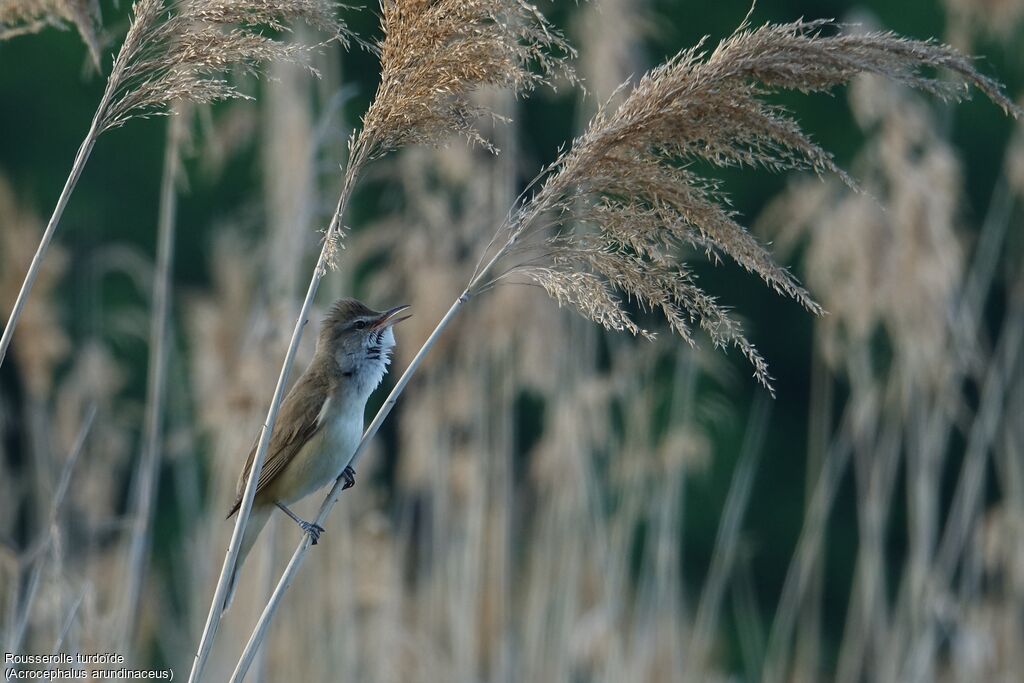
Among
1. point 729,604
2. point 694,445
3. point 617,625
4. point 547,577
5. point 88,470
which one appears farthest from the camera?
point 729,604

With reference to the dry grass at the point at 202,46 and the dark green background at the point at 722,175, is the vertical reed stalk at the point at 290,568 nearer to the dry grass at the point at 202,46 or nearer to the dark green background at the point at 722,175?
the dry grass at the point at 202,46

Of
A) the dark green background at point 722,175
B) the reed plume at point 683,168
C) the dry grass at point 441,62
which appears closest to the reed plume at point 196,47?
the dry grass at point 441,62

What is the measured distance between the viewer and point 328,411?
3.20m

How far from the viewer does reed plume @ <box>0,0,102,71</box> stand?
2309 mm

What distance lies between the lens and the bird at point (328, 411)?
314 cm

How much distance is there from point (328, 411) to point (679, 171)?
1.43 m

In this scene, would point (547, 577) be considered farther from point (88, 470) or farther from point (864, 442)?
point (88, 470)

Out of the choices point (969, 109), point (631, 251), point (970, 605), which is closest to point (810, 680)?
point (970, 605)

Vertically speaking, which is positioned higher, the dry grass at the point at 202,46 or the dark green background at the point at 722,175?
the dark green background at the point at 722,175

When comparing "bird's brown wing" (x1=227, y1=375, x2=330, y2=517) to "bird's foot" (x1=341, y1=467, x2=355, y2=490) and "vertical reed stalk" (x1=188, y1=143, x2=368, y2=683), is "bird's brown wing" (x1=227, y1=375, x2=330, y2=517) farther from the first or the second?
"vertical reed stalk" (x1=188, y1=143, x2=368, y2=683)

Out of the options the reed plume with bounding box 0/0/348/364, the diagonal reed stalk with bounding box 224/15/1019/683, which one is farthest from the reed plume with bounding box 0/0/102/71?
the diagonal reed stalk with bounding box 224/15/1019/683

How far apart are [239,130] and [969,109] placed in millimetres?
9992

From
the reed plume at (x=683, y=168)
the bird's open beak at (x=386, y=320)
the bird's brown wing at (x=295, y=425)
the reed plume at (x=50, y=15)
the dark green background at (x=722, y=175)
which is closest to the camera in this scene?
the reed plume at (x=683, y=168)

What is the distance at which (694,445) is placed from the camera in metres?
4.86
